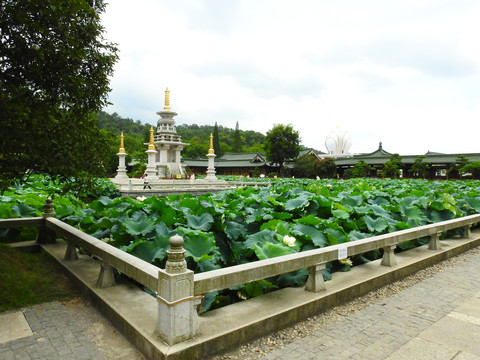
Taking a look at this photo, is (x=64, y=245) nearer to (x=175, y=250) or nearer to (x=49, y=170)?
(x=49, y=170)

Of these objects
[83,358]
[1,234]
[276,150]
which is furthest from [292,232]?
[276,150]

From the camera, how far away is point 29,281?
3955 millimetres

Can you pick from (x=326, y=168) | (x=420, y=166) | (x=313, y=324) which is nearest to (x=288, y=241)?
(x=313, y=324)

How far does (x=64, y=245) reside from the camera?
17.6 ft

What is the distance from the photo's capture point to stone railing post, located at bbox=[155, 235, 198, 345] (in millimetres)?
2375

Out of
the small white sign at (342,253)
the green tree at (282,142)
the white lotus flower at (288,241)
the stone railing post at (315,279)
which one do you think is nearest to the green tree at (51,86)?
the white lotus flower at (288,241)

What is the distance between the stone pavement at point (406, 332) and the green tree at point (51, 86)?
3001 millimetres

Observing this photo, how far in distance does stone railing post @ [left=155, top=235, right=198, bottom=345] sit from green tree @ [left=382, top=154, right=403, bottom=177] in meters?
46.0

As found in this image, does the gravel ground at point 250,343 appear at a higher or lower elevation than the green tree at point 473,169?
lower

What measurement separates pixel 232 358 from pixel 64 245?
403cm

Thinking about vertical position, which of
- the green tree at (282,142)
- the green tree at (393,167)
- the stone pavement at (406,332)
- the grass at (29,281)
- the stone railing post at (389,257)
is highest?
the green tree at (282,142)

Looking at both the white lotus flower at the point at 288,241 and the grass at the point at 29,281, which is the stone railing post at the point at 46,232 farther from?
the white lotus flower at the point at 288,241

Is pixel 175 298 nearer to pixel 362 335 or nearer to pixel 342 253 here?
pixel 362 335

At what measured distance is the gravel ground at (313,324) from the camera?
270cm
